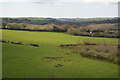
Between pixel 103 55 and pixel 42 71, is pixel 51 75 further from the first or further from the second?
pixel 103 55

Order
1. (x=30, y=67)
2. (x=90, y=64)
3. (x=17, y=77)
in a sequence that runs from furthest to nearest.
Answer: (x=90, y=64) → (x=30, y=67) → (x=17, y=77)

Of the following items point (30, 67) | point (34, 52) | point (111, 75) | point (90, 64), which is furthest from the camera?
point (34, 52)

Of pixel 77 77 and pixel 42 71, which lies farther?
pixel 42 71

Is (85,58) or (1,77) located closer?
(1,77)

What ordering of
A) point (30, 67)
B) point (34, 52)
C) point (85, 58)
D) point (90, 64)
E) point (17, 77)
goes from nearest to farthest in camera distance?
point (17, 77), point (30, 67), point (90, 64), point (85, 58), point (34, 52)

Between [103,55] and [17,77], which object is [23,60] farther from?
[103,55]

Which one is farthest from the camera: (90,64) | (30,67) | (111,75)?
(90,64)

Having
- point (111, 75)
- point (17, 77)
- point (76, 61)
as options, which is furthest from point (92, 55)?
point (17, 77)

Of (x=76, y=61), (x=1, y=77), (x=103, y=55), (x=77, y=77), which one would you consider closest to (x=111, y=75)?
(x=77, y=77)
